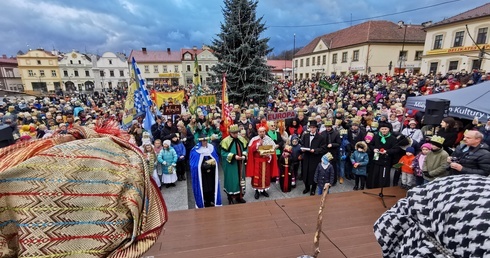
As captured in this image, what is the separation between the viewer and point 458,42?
87.1 ft

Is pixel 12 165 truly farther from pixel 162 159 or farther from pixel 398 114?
pixel 398 114

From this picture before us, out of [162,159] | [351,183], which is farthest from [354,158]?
[162,159]

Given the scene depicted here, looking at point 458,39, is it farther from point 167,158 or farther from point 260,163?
point 167,158

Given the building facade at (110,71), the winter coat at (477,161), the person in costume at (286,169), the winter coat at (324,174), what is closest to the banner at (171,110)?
the person in costume at (286,169)

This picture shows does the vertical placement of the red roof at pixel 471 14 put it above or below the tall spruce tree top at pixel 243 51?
above

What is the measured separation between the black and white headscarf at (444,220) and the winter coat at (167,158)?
5.95 m

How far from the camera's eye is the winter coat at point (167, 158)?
651 centimetres

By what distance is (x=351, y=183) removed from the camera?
6.78 meters

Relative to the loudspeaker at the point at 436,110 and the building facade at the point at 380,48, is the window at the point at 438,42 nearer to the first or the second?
the building facade at the point at 380,48

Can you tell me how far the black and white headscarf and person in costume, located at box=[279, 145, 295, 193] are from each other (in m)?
5.13

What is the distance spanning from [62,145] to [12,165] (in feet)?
0.58

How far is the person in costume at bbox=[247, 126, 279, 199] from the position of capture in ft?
19.4

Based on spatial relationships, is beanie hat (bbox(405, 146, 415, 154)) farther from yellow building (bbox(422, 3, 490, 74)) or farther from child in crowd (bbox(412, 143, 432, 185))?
yellow building (bbox(422, 3, 490, 74))

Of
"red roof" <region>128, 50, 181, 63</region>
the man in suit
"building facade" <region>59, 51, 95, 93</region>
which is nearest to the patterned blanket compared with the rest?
the man in suit
